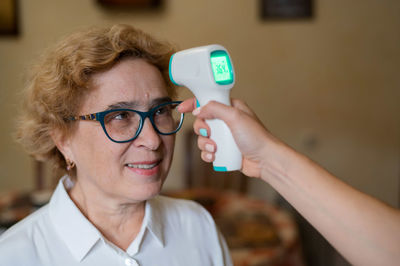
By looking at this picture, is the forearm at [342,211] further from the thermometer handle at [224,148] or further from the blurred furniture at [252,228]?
the blurred furniture at [252,228]

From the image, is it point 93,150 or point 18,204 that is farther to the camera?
point 18,204

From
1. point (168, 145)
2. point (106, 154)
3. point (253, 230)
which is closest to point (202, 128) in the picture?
point (168, 145)

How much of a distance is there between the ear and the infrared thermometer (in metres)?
0.48

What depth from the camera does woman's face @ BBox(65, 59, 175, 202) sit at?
115 centimetres

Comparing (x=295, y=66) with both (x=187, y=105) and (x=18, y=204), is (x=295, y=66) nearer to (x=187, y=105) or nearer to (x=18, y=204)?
(x=18, y=204)

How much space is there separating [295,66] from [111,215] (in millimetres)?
3103

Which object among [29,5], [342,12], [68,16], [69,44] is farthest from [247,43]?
[69,44]

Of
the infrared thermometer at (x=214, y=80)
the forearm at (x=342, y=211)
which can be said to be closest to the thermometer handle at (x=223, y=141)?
the infrared thermometer at (x=214, y=80)

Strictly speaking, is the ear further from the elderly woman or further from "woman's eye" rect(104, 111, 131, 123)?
"woman's eye" rect(104, 111, 131, 123)

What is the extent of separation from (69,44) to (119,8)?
105 inches

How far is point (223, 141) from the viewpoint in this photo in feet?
3.29


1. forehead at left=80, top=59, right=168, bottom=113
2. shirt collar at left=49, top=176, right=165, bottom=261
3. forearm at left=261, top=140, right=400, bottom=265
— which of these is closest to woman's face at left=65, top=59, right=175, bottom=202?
forehead at left=80, top=59, right=168, bottom=113

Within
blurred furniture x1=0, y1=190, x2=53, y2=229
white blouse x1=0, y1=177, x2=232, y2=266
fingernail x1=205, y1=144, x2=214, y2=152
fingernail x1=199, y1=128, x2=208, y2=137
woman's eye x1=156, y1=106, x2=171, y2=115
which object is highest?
woman's eye x1=156, y1=106, x2=171, y2=115

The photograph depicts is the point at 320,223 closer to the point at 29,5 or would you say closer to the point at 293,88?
the point at 293,88
